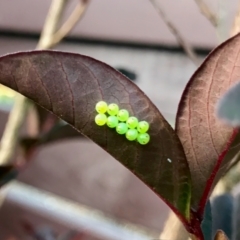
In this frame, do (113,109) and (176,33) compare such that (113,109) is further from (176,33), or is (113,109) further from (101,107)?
(176,33)

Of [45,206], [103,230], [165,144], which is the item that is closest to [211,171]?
[165,144]

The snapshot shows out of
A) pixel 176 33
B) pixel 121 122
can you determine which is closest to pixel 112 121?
pixel 121 122

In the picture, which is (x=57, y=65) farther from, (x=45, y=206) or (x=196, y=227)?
(x=45, y=206)

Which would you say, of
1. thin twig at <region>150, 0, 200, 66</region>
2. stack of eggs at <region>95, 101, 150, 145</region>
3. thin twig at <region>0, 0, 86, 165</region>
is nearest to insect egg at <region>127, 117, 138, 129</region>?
stack of eggs at <region>95, 101, 150, 145</region>

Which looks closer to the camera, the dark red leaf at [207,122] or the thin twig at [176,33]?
the dark red leaf at [207,122]

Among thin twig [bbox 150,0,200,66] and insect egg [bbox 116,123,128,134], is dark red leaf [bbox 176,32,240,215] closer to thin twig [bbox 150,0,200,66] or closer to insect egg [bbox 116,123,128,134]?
insect egg [bbox 116,123,128,134]

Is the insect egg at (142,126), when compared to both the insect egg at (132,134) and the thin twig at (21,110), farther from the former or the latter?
the thin twig at (21,110)

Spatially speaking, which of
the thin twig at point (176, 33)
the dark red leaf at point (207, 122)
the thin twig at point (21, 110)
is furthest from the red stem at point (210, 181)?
the thin twig at point (21, 110)
